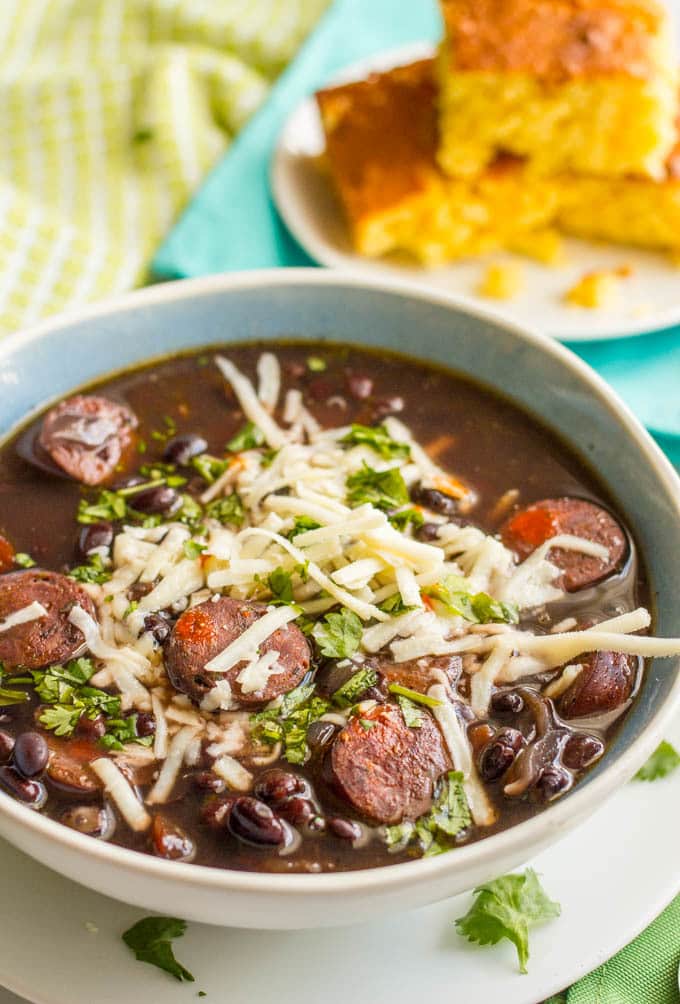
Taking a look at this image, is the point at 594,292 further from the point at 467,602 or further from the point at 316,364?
the point at 467,602

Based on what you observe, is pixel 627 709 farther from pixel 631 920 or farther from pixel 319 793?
pixel 319 793

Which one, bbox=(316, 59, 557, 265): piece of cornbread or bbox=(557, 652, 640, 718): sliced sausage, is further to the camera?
bbox=(316, 59, 557, 265): piece of cornbread

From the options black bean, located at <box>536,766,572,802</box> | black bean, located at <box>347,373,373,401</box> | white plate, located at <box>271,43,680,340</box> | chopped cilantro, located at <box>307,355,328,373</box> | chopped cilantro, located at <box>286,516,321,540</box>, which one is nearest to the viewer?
black bean, located at <box>536,766,572,802</box>

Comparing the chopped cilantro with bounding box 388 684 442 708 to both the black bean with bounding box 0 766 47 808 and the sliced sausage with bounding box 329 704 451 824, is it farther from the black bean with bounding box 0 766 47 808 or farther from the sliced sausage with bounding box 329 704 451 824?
the black bean with bounding box 0 766 47 808

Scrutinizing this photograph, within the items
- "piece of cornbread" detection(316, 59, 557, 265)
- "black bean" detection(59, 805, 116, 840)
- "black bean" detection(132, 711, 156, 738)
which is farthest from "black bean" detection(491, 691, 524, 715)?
"piece of cornbread" detection(316, 59, 557, 265)

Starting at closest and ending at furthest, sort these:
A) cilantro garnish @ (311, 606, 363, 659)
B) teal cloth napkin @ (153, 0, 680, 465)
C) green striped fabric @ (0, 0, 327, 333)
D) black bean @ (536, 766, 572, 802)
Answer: black bean @ (536, 766, 572, 802)
cilantro garnish @ (311, 606, 363, 659)
teal cloth napkin @ (153, 0, 680, 465)
green striped fabric @ (0, 0, 327, 333)

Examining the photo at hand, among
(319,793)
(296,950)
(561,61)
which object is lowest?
(296,950)

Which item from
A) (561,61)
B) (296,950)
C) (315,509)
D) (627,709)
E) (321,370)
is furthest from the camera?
(561,61)

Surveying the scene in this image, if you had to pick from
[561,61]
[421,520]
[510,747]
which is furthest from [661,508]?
[561,61]
